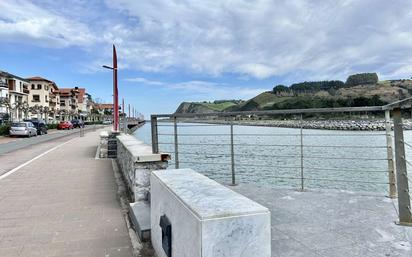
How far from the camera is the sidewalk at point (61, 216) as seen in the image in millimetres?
3455

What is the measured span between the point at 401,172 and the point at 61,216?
4024 millimetres

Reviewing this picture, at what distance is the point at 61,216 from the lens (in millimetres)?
4520

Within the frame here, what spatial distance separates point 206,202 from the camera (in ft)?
6.79

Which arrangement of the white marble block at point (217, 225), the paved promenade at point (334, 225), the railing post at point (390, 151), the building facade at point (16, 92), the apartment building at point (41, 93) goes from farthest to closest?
the apartment building at point (41, 93) < the building facade at point (16, 92) < the railing post at point (390, 151) < the paved promenade at point (334, 225) < the white marble block at point (217, 225)

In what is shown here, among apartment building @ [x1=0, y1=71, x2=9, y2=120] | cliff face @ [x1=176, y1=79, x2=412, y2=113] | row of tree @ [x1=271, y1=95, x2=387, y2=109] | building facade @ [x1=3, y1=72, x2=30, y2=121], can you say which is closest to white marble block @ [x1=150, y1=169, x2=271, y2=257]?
cliff face @ [x1=176, y1=79, x2=412, y2=113]

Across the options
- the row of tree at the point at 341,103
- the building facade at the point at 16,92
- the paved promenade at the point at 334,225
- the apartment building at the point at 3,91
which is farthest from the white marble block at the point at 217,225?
the building facade at the point at 16,92

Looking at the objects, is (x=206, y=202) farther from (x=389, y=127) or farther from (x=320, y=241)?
(x=389, y=127)

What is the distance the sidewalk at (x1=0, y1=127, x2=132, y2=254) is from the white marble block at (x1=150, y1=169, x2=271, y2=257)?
4.53 feet

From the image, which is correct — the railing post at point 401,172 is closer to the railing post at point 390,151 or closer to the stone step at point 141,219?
the railing post at point 390,151

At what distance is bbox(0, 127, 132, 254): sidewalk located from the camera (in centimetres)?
346

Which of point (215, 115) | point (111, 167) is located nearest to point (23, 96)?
point (111, 167)

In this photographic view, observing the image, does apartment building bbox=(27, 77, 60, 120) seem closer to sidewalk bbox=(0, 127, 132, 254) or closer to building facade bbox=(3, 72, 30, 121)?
building facade bbox=(3, 72, 30, 121)

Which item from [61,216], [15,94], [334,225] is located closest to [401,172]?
[334,225]

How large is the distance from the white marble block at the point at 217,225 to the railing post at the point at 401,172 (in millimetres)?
2167
